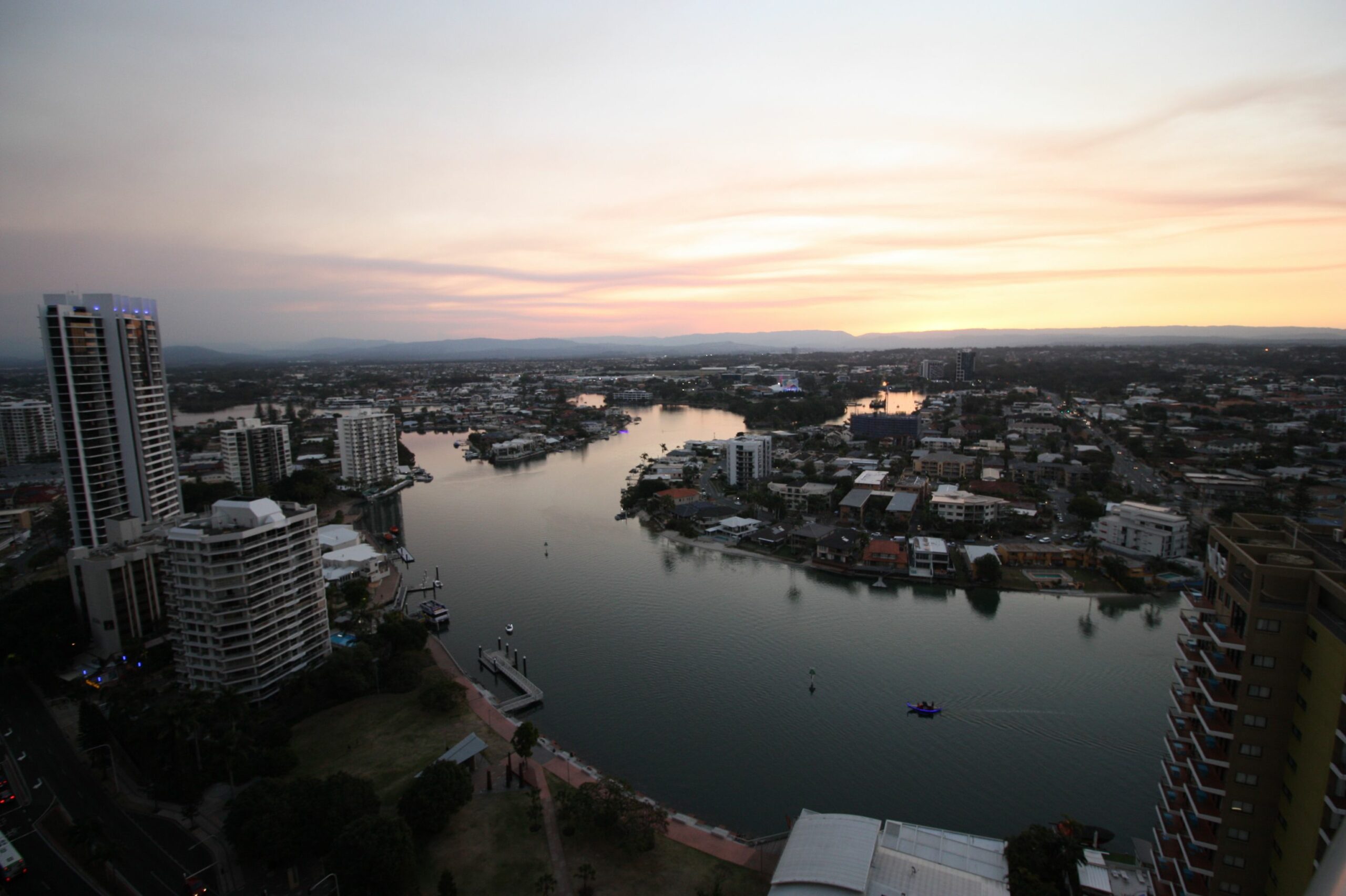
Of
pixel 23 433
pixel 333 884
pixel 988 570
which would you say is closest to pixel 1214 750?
pixel 333 884

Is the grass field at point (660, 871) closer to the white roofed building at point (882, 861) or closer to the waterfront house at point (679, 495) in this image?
the white roofed building at point (882, 861)

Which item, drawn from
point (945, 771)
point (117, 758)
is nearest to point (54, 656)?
point (117, 758)

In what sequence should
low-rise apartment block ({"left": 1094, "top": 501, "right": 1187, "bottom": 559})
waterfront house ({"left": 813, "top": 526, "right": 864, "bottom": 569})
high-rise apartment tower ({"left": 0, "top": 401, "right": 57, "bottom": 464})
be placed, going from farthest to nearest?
high-rise apartment tower ({"left": 0, "top": 401, "right": 57, "bottom": 464}) → waterfront house ({"left": 813, "top": 526, "right": 864, "bottom": 569}) → low-rise apartment block ({"left": 1094, "top": 501, "right": 1187, "bottom": 559})

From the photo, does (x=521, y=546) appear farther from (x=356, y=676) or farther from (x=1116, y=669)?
(x=1116, y=669)

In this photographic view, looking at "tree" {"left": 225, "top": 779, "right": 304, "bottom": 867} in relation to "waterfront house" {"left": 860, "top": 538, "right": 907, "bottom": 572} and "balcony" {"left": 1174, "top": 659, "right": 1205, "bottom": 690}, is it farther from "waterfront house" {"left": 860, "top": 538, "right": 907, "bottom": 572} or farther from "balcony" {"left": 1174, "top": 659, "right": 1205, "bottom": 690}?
"waterfront house" {"left": 860, "top": 538, "right": 907, "bottom": 572}

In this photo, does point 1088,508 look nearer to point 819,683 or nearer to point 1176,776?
point 819,683

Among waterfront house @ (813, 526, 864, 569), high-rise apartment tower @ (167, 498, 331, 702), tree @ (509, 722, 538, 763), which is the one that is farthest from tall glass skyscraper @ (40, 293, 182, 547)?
waterfront house @ (813, 526, 864, 569)
